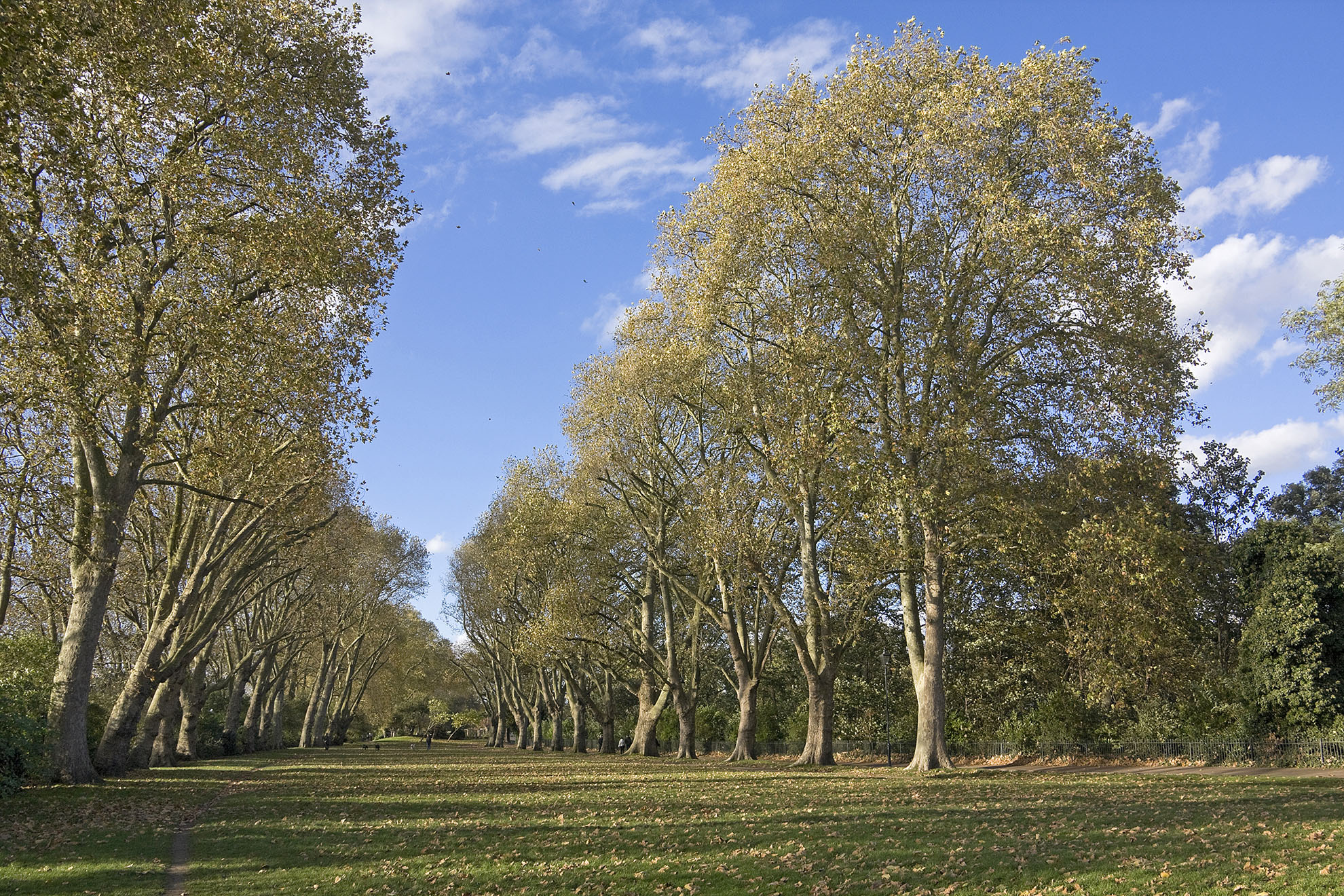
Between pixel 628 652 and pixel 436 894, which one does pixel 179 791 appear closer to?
pixel 436 894

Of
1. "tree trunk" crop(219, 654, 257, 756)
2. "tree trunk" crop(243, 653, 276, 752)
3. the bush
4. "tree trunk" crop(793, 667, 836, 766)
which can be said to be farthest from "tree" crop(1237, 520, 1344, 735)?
"tree trunk" crop(243, 653, 276, 752)

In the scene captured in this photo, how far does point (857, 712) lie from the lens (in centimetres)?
4597

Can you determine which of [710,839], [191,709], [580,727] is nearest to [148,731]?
[191,709]

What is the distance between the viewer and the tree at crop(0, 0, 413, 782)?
1598 centimetres

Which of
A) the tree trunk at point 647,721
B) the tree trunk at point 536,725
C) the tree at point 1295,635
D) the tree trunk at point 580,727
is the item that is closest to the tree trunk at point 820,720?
the tree at point 1295,635

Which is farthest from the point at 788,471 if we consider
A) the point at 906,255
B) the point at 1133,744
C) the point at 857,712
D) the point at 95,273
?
Answer: the point at 857,712

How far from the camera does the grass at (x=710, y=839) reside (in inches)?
387

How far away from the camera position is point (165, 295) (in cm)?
1883

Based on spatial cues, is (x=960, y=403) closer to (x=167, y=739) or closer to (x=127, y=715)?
(x=127, y=715)

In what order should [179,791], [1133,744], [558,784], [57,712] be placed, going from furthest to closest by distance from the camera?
[1133,744], [558,784], [179,791], [57,712]

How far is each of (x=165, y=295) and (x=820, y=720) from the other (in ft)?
77.5

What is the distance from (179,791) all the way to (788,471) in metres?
17.6

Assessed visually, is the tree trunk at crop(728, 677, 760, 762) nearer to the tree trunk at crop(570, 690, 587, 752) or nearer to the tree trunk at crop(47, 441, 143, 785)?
the tree trunk at crop(570, 690, 587, 752)

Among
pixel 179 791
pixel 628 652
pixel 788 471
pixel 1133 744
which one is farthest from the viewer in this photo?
pixel 628 652
